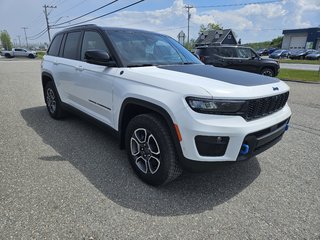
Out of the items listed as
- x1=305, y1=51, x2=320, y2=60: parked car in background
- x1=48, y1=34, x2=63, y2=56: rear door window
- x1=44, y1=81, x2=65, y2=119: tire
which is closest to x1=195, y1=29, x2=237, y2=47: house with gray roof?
x1=305, y1=51, x2=320, y2=60: parked car in background

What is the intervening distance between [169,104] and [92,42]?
6.62 ft

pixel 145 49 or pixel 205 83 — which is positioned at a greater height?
pixel 145 49

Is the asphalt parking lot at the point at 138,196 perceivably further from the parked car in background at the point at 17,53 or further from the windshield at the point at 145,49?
the parked car in background at the point at 17,53

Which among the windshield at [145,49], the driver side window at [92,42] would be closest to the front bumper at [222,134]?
the windshield at [145,49]

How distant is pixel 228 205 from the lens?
8.44 feet

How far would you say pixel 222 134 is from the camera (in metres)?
2.22

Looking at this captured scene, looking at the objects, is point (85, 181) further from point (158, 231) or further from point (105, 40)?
point (105, 40)

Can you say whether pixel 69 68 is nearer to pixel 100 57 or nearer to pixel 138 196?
pixel 100 57

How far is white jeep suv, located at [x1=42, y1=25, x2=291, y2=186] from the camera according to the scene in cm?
224

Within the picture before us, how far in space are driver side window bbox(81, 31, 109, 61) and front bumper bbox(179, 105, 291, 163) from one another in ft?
5.87

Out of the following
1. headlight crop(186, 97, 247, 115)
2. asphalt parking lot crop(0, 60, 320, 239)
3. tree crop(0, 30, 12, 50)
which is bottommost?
tree crop(0, 30, 12, 50)

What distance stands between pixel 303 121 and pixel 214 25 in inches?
2650

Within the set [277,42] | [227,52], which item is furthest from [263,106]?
[277,42]

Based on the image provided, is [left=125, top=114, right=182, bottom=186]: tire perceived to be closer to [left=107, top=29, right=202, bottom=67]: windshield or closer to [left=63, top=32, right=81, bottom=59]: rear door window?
[left=107, top=29, right=202, bottom=67]: windshield
